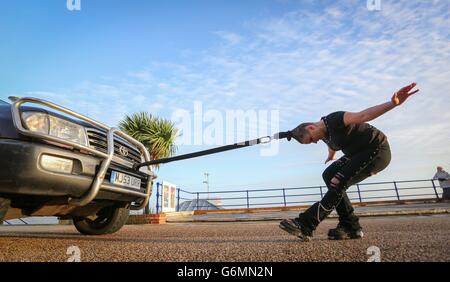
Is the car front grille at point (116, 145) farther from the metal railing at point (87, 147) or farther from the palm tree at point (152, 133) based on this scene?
the palm tree at point (152, 133)

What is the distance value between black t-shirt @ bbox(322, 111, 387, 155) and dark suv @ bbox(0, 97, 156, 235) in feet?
6.55

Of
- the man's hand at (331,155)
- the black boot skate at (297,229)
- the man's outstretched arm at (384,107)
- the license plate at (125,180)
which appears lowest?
the black boot skate at (297,229)

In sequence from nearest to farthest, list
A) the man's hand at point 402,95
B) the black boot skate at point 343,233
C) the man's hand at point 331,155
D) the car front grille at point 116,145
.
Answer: the man's hand at point 402,95, the car front grille at point 116,145, the black boot skate at point 343,233, the man's hand at point 331,155

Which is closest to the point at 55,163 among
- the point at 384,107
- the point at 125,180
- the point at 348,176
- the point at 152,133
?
the point at 125,180

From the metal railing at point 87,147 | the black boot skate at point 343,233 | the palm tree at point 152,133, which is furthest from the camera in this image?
the palm tree at point 152,133

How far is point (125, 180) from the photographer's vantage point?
8.74ft

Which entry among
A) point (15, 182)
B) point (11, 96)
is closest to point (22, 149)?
point (15, 182)

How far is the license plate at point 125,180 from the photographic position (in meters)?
2.49

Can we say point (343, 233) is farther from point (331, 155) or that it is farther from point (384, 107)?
point (384, 107)

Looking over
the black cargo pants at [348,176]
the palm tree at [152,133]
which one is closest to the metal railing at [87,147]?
the black cargo pants at [348,176]

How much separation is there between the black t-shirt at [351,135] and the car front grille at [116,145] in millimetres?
2009

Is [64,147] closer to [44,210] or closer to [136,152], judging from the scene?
[44,210]

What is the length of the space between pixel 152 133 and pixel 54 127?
11.6 meters
